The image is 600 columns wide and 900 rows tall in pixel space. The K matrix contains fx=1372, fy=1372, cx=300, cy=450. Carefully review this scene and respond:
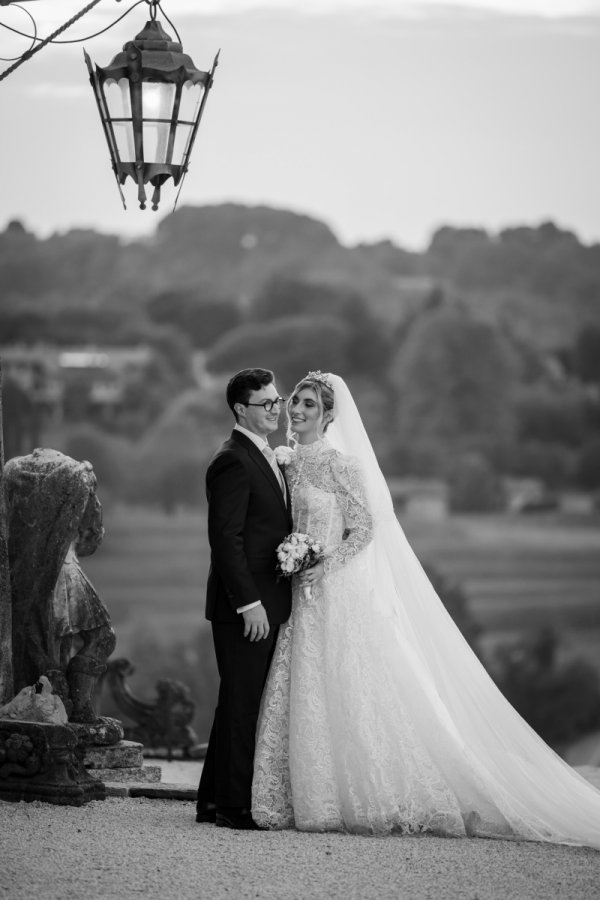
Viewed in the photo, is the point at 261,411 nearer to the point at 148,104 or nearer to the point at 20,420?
the point at 148,104

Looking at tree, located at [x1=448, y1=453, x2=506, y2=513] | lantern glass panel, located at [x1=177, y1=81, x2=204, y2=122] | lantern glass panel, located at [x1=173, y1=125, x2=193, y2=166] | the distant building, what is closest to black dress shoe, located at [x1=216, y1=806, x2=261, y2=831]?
lantern glass panel, located at [x1=173, y1=125, x2=193, y2=166]

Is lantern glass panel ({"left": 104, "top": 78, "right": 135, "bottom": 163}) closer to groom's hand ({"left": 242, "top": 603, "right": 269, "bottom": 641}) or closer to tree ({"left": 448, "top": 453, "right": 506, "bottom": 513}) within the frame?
groom's hand ({"left": 242, "top": 603, "right": 269, "bottom": 641})

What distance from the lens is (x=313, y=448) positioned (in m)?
5.72

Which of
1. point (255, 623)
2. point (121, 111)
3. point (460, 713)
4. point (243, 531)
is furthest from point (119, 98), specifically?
point (460, 713)

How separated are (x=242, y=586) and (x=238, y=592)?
0.03 meters

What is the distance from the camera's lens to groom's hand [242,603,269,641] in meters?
5.35

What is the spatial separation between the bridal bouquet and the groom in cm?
10

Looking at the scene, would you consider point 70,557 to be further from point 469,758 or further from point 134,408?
point 134,408

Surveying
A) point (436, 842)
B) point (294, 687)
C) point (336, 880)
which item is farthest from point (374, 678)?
point (336, 880)

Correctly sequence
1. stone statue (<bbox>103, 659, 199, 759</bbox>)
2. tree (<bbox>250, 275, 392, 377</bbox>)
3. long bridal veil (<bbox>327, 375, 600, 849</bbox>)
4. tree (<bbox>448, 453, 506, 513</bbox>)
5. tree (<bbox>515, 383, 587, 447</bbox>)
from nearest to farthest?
1. long bridal veil (<bbox>327, 375, 600, 849</bbox>)
2. stone statue (<bbox>103, 659, 199, 759</bbox>)
3. tree (<bbox>448, 453, 506, 513</bbox>)
4. tree (<bbox>515, 383, 587, 447</bbox>)
5. tree (<bbox>250, 275, 392, 377</bbox>)

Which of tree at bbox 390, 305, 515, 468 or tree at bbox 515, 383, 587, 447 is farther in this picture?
tree at bbox 515, 383, 587, 447

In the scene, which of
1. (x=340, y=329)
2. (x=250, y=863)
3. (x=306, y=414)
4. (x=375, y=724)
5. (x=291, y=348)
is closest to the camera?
(x=250, y=863)

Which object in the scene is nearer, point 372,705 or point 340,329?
point 372,705

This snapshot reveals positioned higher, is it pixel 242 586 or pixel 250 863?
pixel 242 586
